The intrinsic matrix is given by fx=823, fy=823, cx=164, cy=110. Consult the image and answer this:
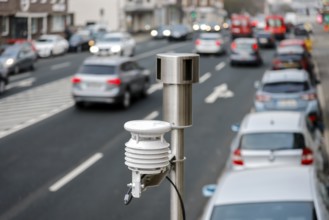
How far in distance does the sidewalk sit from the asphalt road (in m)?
2.33

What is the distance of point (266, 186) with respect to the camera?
8617 mm

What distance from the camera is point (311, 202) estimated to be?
8.09 meters

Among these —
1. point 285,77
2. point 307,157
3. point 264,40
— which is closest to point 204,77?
point 285,77

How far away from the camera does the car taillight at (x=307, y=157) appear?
12.6m

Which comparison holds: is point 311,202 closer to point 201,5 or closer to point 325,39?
point 201,5

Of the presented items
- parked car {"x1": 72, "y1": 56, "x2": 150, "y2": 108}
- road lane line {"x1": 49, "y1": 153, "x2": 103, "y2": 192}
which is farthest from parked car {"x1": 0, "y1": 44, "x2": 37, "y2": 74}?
road lane line {"x1": 49, "y1": 153, "x2": 103, "y2": 192}

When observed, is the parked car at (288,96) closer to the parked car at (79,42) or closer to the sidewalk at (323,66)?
the sidewalk at (323,66)

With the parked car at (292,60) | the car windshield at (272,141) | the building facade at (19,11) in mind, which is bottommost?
the parked car at (292,60)

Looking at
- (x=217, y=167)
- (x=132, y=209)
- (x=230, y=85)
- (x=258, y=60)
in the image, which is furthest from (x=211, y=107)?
(x=258, y=60)

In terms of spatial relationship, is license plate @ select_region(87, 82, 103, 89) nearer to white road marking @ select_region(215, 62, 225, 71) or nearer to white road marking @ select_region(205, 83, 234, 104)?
white road marking @ select_region(205, 83, 234, 104)

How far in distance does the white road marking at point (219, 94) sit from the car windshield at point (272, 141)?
502 inches

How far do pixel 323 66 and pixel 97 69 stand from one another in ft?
63.2

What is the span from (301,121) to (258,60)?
25635mm

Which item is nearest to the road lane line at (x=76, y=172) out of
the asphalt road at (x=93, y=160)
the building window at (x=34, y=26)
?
the asphalt road at (x=93, y=160)
